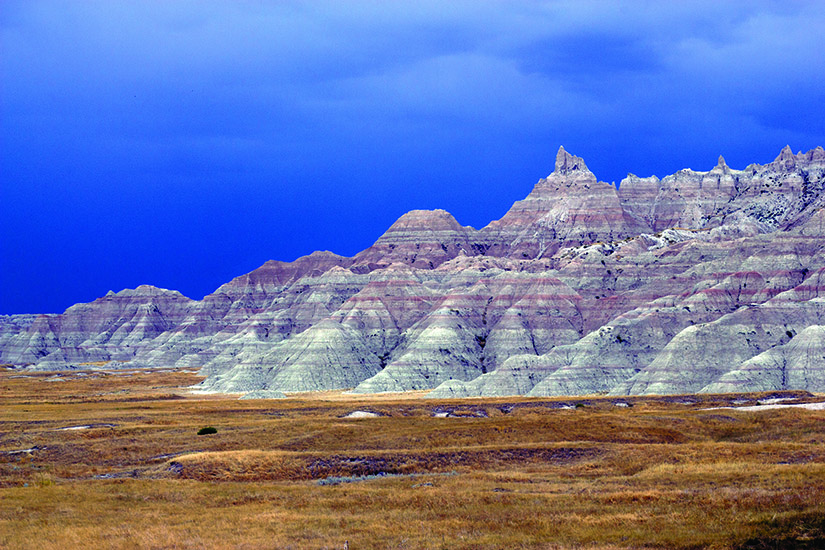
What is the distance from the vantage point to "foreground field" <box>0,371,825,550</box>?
26.8 m

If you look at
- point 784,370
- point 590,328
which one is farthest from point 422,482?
point 590,328

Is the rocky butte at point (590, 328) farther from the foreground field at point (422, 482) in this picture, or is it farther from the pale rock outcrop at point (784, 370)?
→ the foreground field at point (422, 482)

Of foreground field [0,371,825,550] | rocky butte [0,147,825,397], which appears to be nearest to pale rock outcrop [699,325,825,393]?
rocky butte [0,147,825,397]

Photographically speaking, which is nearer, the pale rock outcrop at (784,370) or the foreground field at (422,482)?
the foreground field at (422,482)

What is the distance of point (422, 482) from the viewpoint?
38.7 meters

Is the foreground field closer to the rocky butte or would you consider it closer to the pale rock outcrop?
the pale rock outcrop

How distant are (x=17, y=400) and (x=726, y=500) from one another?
101911 millimetres

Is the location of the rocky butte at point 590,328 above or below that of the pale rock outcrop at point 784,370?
above

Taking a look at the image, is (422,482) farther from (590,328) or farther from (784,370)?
(590,328)

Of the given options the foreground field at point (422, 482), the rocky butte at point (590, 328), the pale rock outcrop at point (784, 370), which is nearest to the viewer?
the foreground field at point (422, 482)

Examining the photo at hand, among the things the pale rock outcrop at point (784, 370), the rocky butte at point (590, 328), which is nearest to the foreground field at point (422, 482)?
the pale rock outcrop at point (784, 370)

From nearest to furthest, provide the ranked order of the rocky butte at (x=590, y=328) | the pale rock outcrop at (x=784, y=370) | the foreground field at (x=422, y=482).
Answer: the foreground field at (x=422, y=482)
the pale rock outcrop at (x=784, y=370)
the rocky butte at (x=590, y=328)

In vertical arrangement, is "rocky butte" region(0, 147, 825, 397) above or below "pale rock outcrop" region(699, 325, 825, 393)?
above

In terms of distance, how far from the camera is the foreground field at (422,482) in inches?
1057
